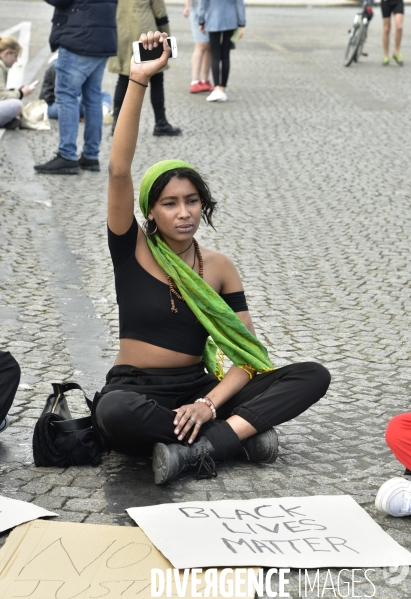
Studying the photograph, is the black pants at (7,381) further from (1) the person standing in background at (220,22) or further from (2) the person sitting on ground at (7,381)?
(1) the person standing in background at (220,22)

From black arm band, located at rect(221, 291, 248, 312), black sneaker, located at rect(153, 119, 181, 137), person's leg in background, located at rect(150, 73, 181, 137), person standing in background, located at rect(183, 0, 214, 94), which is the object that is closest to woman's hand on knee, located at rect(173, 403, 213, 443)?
black arm band, located at rect(221, 291, 248, 312)

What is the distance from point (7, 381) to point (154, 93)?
22.0ft

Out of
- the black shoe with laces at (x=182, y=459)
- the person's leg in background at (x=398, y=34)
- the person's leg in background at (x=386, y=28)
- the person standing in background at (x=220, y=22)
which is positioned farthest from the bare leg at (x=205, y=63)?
A: the black shoe with laces at (x=182, y=459)

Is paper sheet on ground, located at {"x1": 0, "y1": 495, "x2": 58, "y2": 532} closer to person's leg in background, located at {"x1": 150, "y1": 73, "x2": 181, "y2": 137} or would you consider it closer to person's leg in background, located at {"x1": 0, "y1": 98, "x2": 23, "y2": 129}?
person's leg in background, located at {"x1": 150, "y1": 73, "x2": 181, "y2": 137}

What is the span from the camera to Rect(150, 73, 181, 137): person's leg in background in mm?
10023

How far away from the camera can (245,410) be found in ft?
12.0

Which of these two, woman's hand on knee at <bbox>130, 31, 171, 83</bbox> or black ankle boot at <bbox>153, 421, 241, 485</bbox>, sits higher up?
woman's hand on knee at <bbox>130, 31, 171, 83</bbox>

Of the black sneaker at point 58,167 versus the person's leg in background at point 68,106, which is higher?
the person's leg in background at point 68,106

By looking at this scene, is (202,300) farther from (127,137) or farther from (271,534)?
(271,534)

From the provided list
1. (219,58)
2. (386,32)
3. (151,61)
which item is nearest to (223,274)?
(151,61)

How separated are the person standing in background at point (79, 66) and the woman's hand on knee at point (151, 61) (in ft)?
16.5

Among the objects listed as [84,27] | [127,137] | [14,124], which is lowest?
[14,124]

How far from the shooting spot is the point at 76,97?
8.67 metres

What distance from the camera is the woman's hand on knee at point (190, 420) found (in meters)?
3.54
